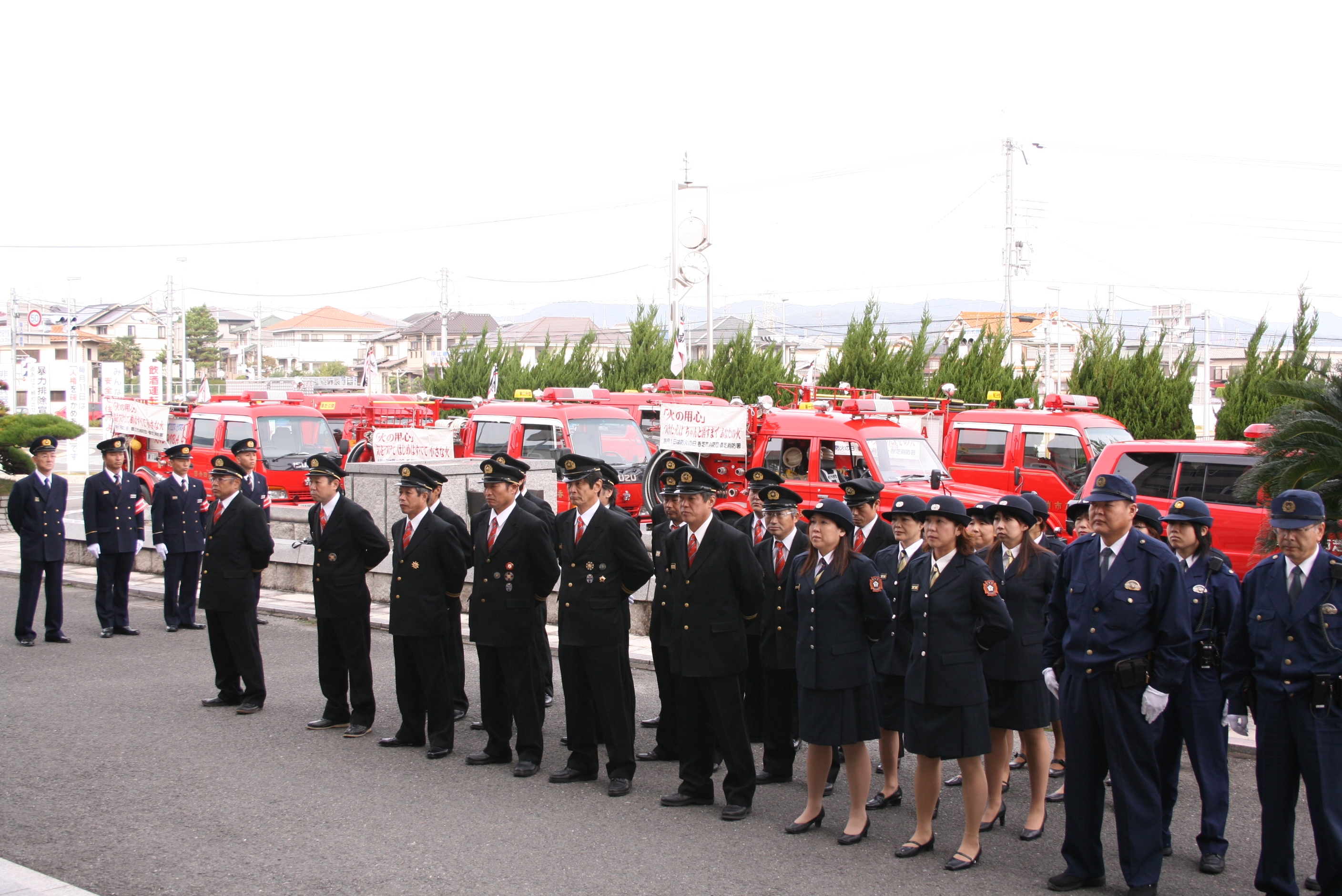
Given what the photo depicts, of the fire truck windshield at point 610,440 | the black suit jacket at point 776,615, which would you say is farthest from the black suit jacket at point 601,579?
the fire truck windshield at point 610,440

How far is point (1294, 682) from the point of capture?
5090 millimetres

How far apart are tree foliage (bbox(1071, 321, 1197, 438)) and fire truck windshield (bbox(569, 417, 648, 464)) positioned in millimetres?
13188

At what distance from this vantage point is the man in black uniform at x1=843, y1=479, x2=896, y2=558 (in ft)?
23.6

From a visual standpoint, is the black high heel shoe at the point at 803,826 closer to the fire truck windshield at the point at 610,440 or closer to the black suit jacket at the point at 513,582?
the black suit jacket at the point at 513,582

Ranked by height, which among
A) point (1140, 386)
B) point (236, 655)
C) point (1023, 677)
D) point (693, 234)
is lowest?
point (236, 655)

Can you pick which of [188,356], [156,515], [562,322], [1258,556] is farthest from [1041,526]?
[562,322]

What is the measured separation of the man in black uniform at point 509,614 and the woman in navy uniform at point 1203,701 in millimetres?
3719

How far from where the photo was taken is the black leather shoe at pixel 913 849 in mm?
5688

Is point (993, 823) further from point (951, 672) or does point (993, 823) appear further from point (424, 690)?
point (424, 690)

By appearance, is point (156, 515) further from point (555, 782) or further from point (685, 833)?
point (685, 833)

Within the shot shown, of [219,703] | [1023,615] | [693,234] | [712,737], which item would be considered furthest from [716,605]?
[693,234]

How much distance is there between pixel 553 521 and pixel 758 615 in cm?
230

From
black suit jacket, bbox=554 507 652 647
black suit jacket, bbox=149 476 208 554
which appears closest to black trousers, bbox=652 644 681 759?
black suit jacket, bbox=554 507 652 647

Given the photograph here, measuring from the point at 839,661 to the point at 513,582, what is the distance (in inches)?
91.8
